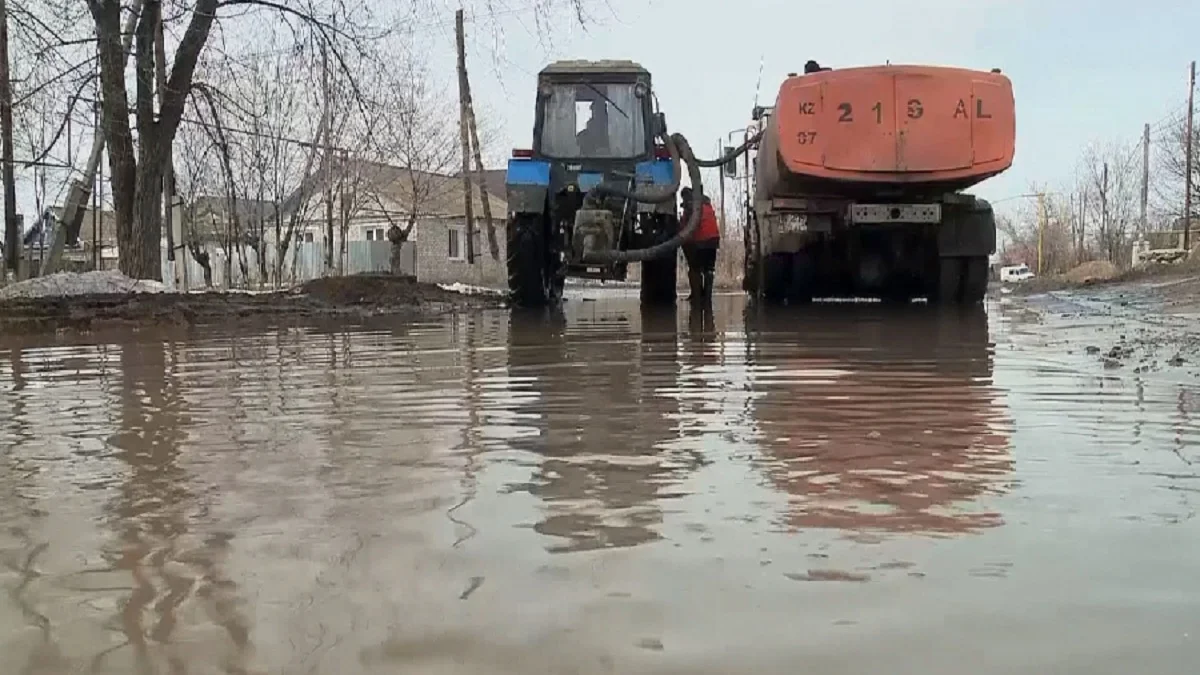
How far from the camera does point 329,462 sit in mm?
3574

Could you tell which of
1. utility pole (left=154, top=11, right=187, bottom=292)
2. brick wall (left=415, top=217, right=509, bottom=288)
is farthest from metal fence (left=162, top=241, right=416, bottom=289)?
utility pole (left=154, top=11, right=187, bottom=292)

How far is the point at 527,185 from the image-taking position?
1248 centimetres

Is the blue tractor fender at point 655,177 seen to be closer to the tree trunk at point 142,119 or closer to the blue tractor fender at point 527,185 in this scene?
the blue tractor fender at point 527,185

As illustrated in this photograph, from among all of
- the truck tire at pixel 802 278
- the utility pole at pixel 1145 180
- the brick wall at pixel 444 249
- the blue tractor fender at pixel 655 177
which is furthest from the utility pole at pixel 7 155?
the utility pole at pixel 1145 180

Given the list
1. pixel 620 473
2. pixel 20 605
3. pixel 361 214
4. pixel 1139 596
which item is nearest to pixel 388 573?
pixel 20 605

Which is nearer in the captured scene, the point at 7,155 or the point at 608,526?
the point at 608,526

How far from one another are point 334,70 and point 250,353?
889 centimetres

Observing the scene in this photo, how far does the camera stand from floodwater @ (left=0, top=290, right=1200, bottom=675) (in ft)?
6.42

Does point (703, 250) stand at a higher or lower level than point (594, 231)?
lower

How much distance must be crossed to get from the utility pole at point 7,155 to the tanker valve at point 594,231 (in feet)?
23.7

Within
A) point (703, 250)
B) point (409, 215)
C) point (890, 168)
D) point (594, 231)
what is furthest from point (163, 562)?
point (409, 215)

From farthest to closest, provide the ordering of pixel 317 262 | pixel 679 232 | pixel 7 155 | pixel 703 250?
pixel 317 262
pixel 7 155
pixel 703 250
pixel 679 232

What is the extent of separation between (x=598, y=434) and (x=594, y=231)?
7.81 metres

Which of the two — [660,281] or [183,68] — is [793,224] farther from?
[183,68]
